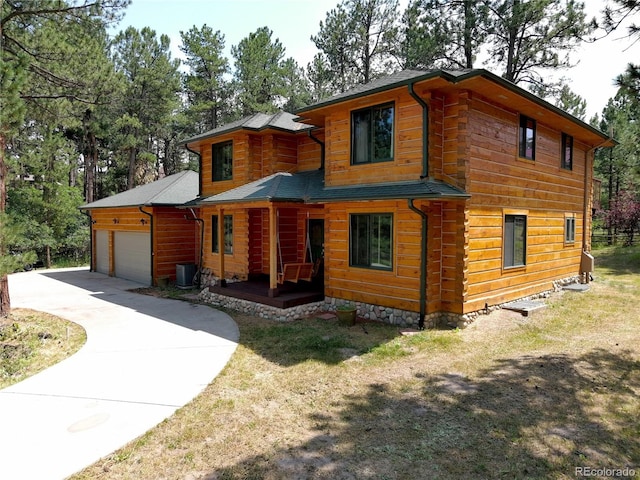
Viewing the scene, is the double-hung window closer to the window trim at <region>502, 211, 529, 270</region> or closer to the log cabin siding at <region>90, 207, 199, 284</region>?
the log cabin siding at <region>90, 207, 199, 284</region>

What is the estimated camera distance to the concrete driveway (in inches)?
155

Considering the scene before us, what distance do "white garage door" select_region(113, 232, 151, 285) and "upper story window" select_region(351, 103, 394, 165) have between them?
957 cm

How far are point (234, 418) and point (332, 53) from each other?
23989 millimetres

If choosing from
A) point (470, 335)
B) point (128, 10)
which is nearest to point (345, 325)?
point (470, 335)

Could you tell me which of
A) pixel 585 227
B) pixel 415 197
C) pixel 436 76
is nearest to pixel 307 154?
pixel 436 76

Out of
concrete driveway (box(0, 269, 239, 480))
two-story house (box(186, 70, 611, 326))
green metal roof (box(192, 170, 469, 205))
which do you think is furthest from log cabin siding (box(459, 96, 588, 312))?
concrete driveway (box(0, 269, 239, 480))

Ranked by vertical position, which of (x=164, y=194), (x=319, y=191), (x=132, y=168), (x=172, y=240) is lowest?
(x=172, y=240)

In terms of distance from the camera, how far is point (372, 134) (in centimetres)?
899

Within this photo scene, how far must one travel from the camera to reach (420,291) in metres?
8.10

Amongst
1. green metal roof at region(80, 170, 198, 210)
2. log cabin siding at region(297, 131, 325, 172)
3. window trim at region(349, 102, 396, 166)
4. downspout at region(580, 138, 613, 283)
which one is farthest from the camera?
green metal roof at region(80, 170, 198, 210)

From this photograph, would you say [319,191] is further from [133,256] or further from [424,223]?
[133,256]

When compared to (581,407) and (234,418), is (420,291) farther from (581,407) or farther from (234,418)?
(234,418)

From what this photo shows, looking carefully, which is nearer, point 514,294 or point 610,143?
point 514,294

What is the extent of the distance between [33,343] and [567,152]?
15080 millimetres
